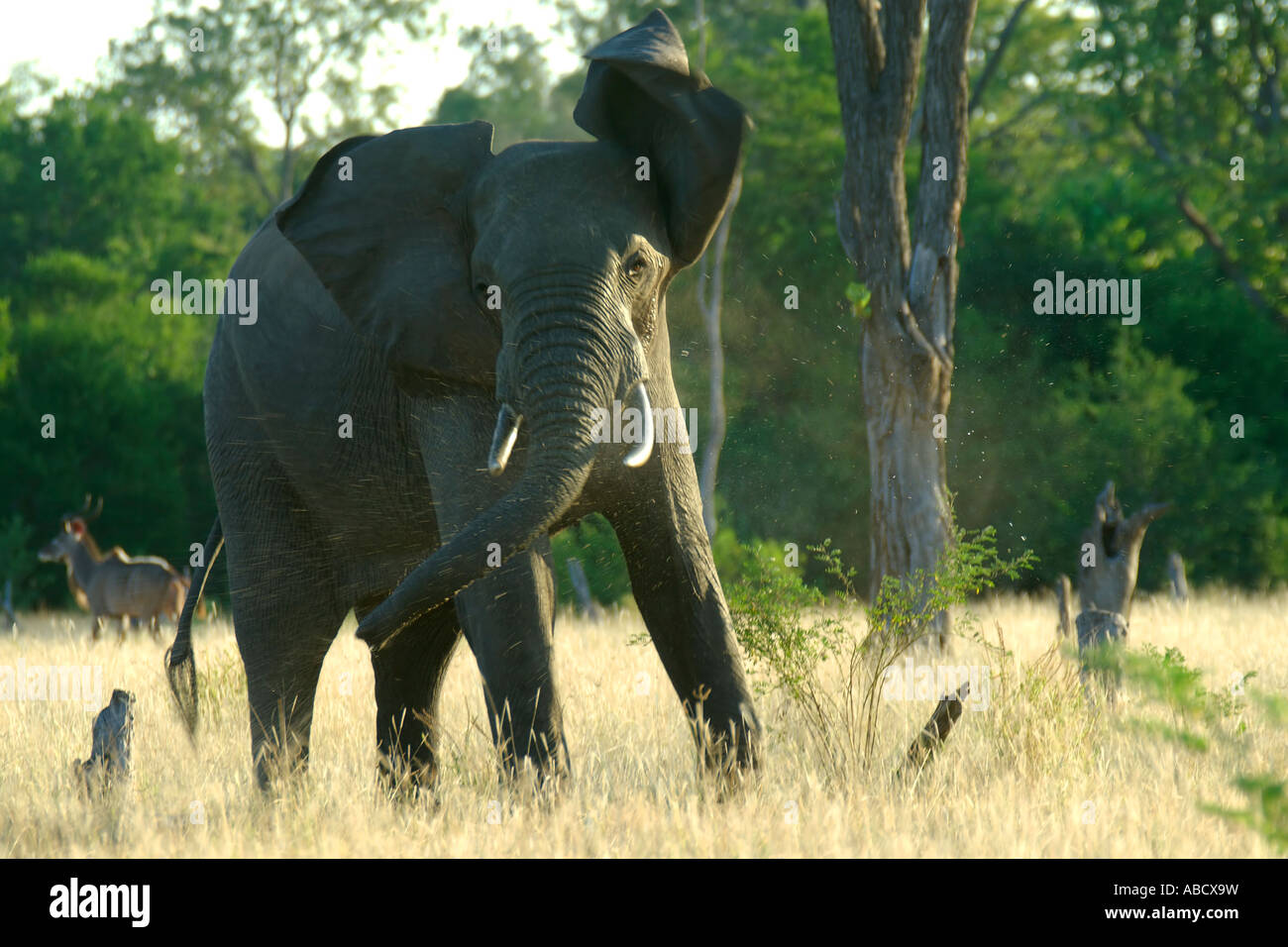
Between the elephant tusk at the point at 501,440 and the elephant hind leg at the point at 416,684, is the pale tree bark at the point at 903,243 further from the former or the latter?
the elephant tusk at the point at 501,440

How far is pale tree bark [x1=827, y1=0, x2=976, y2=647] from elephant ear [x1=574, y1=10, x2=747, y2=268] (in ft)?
20.5

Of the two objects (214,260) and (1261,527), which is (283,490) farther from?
(214,260)

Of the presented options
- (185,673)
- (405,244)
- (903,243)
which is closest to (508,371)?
(405,244)

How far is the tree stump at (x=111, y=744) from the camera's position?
5660mm

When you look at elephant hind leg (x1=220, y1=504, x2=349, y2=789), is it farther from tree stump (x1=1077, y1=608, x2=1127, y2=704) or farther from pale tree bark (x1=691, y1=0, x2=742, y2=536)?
pale tree bark (x1=691, y1=0, x2=742, y2=536)

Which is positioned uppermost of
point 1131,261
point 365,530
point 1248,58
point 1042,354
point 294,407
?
point 1248,58

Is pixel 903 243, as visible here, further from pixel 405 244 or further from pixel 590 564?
pixel 590 564

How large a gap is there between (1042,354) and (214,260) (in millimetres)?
15328

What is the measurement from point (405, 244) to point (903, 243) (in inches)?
261

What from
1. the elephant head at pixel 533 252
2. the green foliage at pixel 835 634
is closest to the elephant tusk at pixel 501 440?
the elephant head at pixel 533 252

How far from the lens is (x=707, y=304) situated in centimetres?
2192

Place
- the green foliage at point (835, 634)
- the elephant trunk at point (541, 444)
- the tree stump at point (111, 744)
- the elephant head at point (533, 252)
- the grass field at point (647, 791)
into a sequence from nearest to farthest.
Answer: the elephant trunk at point (541, 444) → the elephant head at point (533, 252) → the grass field at point (647, 791) → the tree stump at point (111, 744) → the green foliage at point (835, 634)

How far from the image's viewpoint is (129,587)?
15812 millimetres
